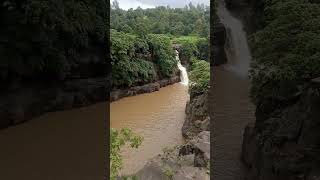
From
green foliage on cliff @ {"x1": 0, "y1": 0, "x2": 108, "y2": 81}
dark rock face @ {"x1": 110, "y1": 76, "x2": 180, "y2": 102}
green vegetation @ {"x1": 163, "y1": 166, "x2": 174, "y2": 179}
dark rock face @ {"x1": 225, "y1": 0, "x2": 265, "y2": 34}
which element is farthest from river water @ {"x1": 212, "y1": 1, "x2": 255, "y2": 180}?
dark rock face @ {"x1": 110, "y1": 76, "x2": 180, "y2": 102}

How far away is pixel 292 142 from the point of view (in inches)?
96.9

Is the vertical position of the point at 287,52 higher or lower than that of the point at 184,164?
higher

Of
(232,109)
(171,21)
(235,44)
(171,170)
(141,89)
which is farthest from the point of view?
(171,21)

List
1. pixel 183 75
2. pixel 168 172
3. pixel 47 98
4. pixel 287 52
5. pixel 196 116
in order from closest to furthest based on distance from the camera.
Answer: pixel 287 52
pixel 168 172
pixel 47 98
pixel 196 116
pixel 183 75

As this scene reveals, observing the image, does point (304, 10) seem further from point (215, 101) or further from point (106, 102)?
point (106, 102)

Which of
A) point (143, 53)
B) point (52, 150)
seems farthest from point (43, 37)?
point (143, 53)

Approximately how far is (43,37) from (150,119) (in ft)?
15.6

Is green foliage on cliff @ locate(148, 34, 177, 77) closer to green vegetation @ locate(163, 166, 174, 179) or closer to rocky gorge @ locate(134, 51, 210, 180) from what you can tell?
rocky gorge @ locate(134, 51, 210, 180)

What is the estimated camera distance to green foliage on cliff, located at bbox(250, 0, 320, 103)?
2.80 m

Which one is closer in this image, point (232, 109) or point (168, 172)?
point (232, 109)

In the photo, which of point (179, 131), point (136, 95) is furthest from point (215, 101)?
point (136, 95)

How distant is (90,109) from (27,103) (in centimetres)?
98

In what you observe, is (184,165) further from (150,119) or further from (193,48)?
(193,48)

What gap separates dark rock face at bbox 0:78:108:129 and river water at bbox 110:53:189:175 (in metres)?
1.17
